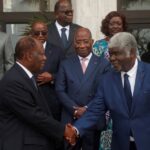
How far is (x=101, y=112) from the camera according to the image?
579 cm

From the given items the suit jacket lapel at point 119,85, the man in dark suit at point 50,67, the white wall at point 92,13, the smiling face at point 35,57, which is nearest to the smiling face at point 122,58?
the suit jacket lapel at point 119,85

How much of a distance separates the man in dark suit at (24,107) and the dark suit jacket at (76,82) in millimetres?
1261

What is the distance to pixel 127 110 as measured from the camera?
5445 mm

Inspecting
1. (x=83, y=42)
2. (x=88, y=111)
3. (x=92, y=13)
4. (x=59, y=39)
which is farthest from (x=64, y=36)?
(x=88, y=111)

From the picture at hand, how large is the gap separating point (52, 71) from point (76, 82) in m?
0.42

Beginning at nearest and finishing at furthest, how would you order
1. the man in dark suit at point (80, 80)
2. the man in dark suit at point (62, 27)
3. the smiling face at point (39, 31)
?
1. the man in dark suit at point (80, 80)
2. the smiling face at point (39, 31)
3. the man in dark suit at point (62, 27)

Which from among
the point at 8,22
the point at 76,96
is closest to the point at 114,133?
the point at 76,96

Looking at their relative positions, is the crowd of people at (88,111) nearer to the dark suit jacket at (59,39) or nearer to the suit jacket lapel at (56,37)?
the dark suit jacket at (59,39)

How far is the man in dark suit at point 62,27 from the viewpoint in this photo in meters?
7.37

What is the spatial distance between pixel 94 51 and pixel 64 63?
1.58 ft

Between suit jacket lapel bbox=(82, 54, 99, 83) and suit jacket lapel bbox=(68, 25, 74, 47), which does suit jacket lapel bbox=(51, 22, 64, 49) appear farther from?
suit jacket lapel bbox=(82, 54, 99, 83)

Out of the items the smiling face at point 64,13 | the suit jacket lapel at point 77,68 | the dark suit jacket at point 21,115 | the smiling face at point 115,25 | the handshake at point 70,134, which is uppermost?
the smiling face at point 64,13

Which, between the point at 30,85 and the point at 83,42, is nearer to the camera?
the point at 30,85

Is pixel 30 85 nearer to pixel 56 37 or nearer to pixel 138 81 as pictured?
pixel 138 81
